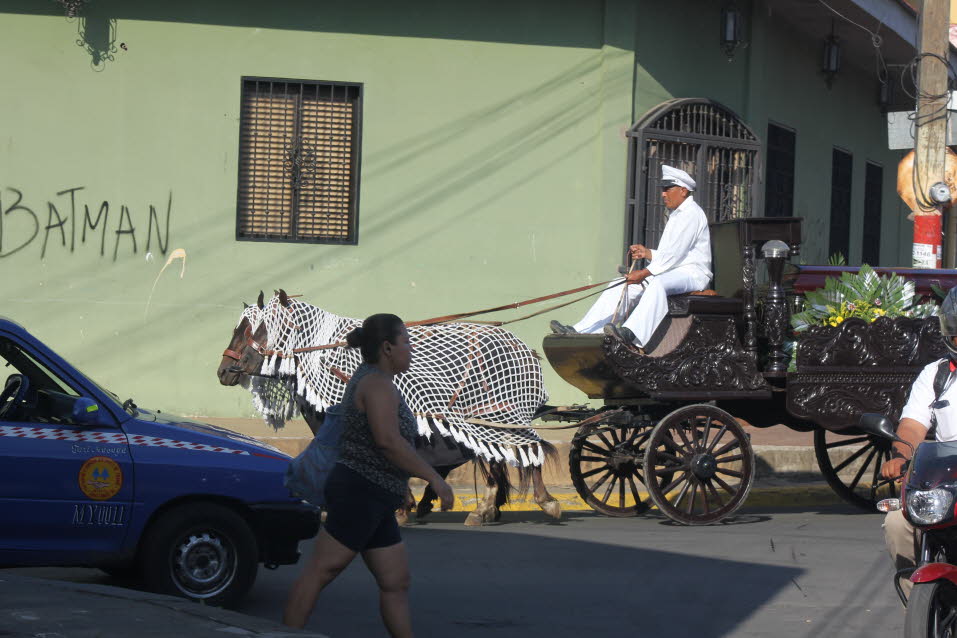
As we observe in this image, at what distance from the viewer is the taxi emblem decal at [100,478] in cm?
632

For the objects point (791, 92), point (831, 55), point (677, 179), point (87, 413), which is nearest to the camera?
point (87, 413)

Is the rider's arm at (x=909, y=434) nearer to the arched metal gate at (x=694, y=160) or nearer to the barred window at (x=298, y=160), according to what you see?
the arched metal gate at (x=694, y=160)

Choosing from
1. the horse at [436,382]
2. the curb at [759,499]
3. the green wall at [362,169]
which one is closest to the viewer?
the horse at [436,382]

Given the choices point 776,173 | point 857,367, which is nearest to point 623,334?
point 857,367

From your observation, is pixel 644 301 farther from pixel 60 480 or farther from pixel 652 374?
pixel 60 480

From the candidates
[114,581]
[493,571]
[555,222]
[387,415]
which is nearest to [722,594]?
[493,571]

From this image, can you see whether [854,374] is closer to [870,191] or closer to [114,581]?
[114,581]

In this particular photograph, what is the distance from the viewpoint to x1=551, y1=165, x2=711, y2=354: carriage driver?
32.2 ft

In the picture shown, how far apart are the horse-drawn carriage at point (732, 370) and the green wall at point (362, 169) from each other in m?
4.29

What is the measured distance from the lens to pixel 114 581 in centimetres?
707

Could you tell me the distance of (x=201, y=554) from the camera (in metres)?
6.52

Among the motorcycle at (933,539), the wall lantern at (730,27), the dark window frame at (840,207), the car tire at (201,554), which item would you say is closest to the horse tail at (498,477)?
the car tire at (201,554)

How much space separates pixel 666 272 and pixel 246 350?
10.5 feet

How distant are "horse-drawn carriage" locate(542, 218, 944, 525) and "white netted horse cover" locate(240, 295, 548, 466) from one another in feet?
1.62
